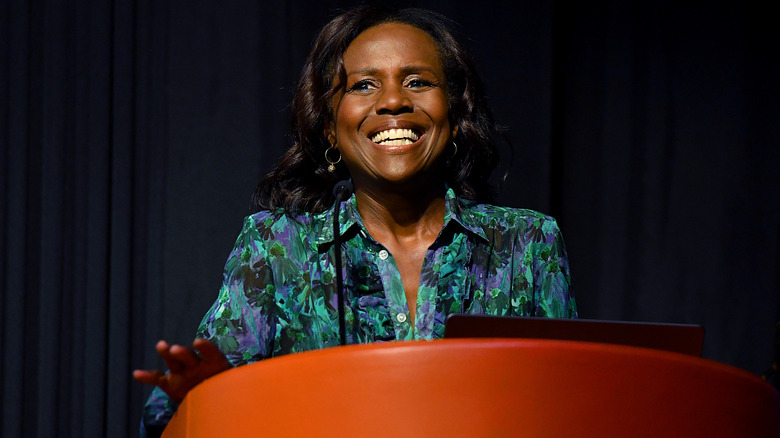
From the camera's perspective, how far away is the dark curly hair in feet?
6.11

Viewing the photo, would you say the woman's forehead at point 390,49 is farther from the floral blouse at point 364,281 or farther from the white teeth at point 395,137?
the floral blouse at point 364,281

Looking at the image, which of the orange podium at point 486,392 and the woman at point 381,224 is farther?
the woman at point 381,224

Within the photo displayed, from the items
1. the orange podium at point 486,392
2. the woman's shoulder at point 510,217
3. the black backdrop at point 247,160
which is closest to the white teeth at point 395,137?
the woman's shoulder at point 510,217

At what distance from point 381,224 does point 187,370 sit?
836 mm

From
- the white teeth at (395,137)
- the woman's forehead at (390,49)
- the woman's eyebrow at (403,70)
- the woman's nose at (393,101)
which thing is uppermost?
the woman's forehead at (390,49)

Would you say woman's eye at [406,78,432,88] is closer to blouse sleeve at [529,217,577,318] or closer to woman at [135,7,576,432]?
woman at [135,7,576,432]

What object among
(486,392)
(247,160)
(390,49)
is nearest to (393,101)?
(390,49)

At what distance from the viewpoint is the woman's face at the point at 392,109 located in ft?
5.65

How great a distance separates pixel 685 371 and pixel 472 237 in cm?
94

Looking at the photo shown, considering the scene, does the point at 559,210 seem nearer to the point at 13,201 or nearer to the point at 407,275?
the point at 407,275

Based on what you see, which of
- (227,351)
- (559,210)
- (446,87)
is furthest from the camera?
(559,210)

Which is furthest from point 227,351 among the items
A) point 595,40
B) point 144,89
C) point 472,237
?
point 595,40

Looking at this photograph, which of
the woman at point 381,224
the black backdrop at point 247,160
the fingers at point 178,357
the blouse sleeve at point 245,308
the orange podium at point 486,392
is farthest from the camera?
the black backdrop at point 247,160

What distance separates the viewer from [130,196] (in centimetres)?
233
